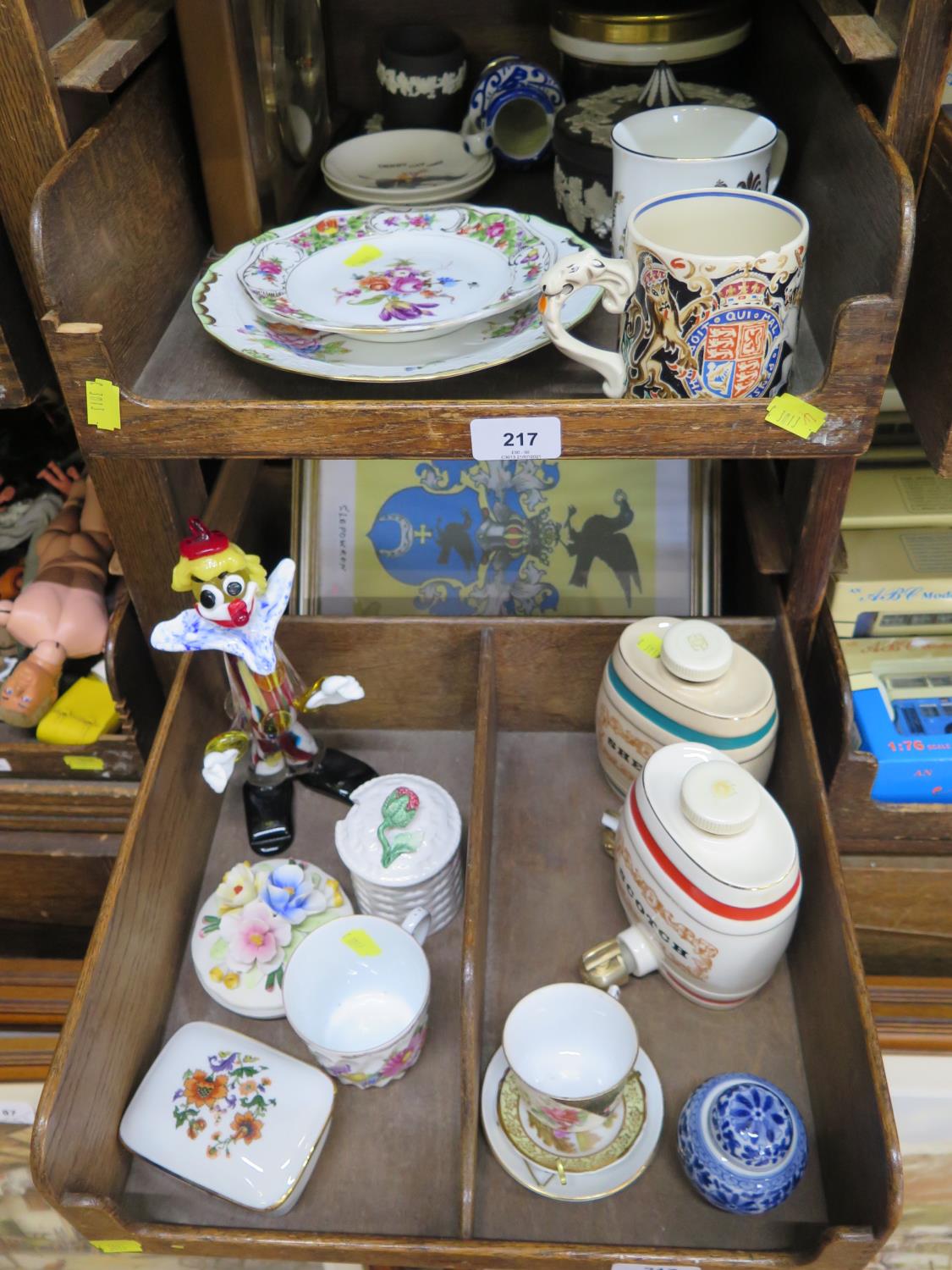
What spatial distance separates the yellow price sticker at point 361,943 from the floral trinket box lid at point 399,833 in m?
0.05

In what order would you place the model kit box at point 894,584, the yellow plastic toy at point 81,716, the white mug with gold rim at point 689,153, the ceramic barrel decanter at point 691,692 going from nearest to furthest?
the white mug with gold rim at point 689,153 < the ceramic barrel decanter at point 691,692 < the model kit box at point 894,584 < the yellow plastic toy at point 81,716

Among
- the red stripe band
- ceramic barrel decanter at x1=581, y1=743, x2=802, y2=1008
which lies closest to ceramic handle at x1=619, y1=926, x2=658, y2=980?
ceramic barrel decanter at x1=581, y1=743, x2=802, y2=1008

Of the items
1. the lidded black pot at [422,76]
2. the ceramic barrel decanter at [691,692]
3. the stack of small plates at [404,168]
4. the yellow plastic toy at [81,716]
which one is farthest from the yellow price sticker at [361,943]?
the lidded black pot at [422,76]

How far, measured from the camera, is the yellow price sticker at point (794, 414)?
0.79 m

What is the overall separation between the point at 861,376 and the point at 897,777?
0.46 metres

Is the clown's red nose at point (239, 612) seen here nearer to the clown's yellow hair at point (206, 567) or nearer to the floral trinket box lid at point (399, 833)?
Result: the clown's yellow hair at point (206, 567)

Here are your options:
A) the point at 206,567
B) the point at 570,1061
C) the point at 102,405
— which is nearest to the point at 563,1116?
the point at 570,1061

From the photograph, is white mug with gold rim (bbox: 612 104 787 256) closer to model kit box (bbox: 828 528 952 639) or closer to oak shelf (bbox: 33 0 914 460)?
oak shelf (bbox: 33 0 914 460)

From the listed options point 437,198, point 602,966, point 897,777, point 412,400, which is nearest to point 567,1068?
point 602,966

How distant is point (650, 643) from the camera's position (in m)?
1.01

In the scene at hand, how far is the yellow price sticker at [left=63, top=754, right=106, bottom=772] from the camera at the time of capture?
3.91ft

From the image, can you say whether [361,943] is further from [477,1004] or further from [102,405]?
[102,405]

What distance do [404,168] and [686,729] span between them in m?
0.72

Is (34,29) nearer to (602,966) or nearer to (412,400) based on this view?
(412,400)
